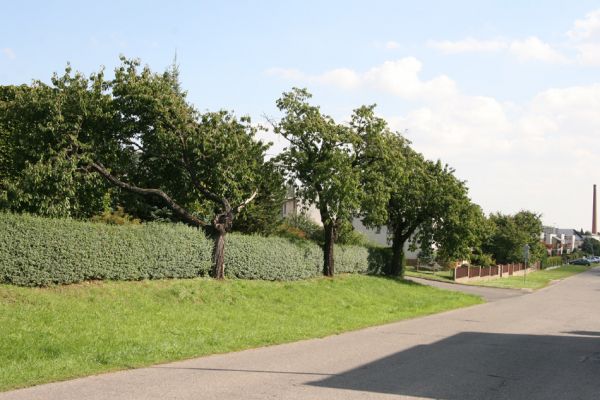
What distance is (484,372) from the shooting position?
11492mm

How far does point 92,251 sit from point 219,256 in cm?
613

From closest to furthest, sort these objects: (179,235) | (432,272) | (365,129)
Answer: (179,235) < (365,129) < (432,272)

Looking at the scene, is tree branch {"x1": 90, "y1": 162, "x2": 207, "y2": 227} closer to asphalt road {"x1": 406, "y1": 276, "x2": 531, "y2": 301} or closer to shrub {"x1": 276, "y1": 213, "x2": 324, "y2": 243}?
shrub {"x1": 276, "y1": 213, "x2": 324, "y2": 243}

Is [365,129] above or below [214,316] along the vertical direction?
above

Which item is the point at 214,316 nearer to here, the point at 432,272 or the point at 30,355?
the point at 30,355

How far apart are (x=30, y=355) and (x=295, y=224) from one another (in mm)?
34875

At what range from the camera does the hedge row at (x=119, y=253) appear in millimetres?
15867

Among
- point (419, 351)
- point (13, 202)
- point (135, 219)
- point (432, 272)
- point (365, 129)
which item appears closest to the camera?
point (419, 351)

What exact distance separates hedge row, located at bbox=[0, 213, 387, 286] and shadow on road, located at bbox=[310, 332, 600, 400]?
9236 millimetres

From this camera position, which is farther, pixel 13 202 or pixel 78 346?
pixel 13 202

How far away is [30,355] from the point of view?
11.1m

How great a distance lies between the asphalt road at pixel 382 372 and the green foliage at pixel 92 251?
6.64 meters

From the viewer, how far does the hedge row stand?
15867 millimetres

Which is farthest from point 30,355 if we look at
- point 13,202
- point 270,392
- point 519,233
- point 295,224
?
point 519,233
